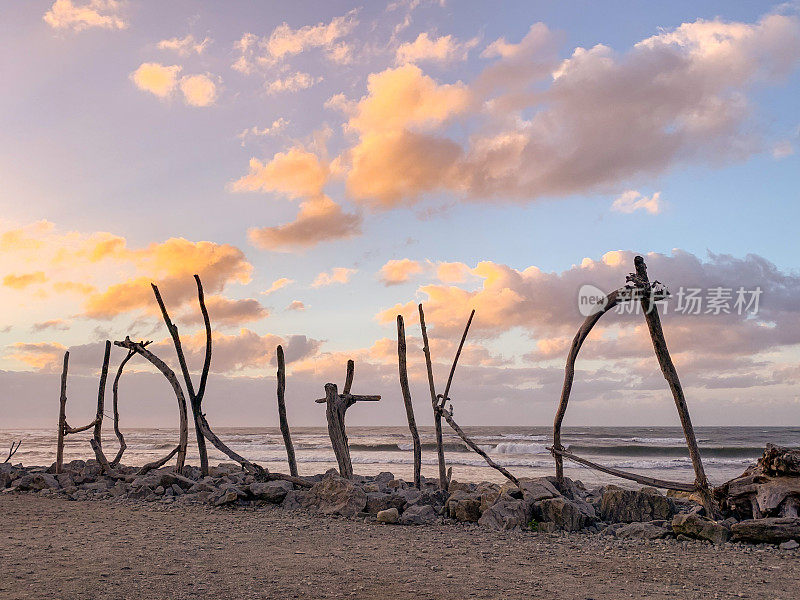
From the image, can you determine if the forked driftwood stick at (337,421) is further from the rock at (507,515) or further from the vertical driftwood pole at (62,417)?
the vertical driftwood pole at (62,417)

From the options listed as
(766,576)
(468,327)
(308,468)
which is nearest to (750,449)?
(308,468)

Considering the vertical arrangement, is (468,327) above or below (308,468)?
above

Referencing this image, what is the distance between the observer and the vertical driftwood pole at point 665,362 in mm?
8383

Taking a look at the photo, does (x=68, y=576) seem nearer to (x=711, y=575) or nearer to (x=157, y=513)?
(x=157, y=513)

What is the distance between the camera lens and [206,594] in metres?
5.95

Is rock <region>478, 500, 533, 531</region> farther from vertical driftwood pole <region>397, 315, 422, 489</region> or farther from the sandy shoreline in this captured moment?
vertical driftwood pole <region>397, 315, 422, 489</region>

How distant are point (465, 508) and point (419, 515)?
2.33 feet

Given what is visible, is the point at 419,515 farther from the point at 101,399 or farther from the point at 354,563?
Result: the point at 101,399

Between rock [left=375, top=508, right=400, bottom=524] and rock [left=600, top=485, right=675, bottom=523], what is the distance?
Result: 3.10 metres

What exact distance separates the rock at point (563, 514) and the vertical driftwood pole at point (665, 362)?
1673 mm

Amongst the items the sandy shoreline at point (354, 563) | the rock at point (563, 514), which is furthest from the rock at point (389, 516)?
the rock at point (563, 514)

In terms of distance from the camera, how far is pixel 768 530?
26.6 feet

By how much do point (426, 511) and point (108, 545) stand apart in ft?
14.6

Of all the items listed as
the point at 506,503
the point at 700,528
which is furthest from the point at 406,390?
the point at 700,528
